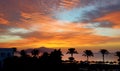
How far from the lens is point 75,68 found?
287 feet

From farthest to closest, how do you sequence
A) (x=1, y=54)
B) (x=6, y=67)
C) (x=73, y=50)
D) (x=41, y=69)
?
(x=73, y=50), (x=1, y=54), (x=6, y=67), (x=41, y=69)

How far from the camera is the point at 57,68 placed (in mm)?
78750

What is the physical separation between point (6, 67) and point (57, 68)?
16.9m

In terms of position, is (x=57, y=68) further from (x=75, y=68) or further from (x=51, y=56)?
(x=75, y=68)

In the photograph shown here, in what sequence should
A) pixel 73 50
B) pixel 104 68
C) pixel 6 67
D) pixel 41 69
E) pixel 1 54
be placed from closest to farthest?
pixel 41 69, pixel 6 67, pixel 1 54, pixel 104 68, pixel 73 50

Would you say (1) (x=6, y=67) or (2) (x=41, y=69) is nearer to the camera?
(2) (x=41, y=69)

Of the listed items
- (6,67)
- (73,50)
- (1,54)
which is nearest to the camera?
(6,67)

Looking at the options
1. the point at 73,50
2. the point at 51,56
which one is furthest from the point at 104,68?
the point at 73,50

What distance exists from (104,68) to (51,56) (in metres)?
44.3

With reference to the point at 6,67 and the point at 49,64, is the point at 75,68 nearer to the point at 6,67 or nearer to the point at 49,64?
the point at 49,64

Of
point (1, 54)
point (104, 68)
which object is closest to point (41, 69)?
point (1, 54)

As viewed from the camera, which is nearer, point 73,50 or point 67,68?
point 67,68

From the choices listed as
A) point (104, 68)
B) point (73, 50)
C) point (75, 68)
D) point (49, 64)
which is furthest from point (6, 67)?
point (73, 50)

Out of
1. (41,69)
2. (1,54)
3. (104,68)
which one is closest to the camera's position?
(41,69)
